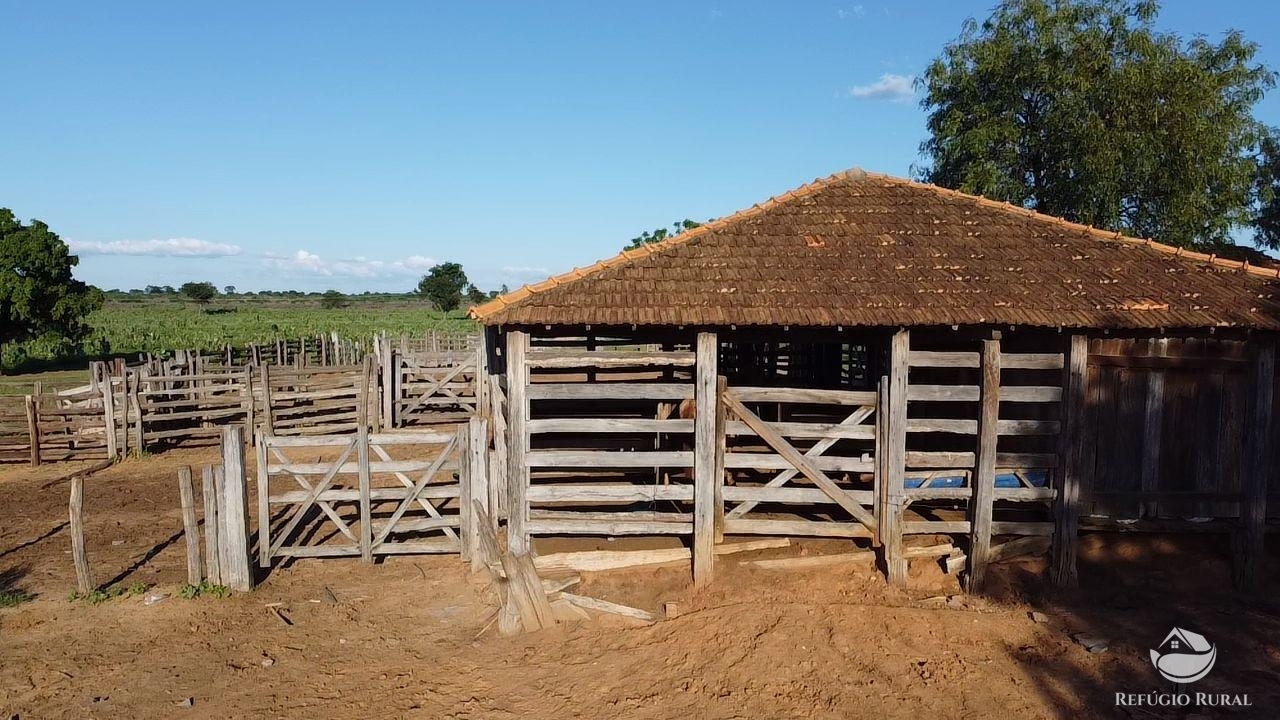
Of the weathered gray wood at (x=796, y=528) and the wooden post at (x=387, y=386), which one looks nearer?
the weathered gray wood at (x=796, y=528)

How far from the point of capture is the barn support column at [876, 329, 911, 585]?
8.30 metres

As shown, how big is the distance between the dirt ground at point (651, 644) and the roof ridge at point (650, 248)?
3229 millimetres

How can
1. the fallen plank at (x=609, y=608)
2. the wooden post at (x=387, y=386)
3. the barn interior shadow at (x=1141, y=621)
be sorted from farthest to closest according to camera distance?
the wooden post at (x=387, y=386)
the fallen plank at (x=609, y=608)
the barn interior shadow at (x=1141, y=621)

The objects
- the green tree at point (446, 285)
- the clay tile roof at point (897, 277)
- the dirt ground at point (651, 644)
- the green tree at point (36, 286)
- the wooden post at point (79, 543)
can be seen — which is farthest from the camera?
the green tree at point (446, 285)

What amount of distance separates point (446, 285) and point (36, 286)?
5792cm

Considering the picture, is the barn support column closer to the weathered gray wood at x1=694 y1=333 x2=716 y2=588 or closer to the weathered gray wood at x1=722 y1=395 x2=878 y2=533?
the weathered gray wood at x1=722 y1=395 x2=878 y2=533

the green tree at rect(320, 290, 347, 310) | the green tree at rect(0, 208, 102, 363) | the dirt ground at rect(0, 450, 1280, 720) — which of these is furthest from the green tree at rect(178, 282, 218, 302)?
the dirt ground at rect(0, 450, 1280, 720)

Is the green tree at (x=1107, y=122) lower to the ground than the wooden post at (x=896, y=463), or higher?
higher

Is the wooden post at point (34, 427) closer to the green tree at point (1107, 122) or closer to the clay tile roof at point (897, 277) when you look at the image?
the clay tile roof at point (897, 277)

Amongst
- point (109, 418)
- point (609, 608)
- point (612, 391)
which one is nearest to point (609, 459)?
point (612, 391)

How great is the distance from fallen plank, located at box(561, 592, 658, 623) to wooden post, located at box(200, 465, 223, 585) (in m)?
3.93

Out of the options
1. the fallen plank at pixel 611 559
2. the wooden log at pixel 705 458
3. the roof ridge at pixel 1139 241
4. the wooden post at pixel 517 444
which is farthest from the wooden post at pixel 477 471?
the roof ridge at pixel 1139 241

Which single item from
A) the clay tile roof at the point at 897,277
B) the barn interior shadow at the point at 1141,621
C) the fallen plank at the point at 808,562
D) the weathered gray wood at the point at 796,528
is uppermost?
the clay tile roof at the point at 897,277

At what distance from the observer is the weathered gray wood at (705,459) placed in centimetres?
827
